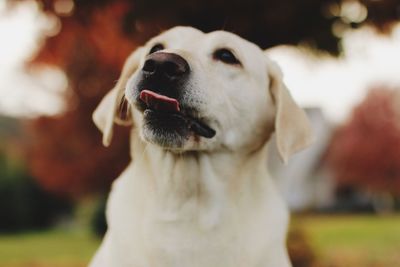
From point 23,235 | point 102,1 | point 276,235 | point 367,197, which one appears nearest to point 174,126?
point 276,235

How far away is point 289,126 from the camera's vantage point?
131 inches

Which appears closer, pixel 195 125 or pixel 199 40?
pixel 195 125

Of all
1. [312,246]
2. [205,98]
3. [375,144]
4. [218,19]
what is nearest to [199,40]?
[205,98]

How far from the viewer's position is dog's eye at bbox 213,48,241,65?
339cm

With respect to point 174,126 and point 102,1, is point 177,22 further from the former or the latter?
point 174,126

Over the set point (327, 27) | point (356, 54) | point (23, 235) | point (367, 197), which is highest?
point (327, 27)

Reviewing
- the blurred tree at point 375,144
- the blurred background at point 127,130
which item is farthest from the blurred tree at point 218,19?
the blurred tree at point 375,144

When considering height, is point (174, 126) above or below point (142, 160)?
above

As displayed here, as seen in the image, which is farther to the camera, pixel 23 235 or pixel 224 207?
pixel 23 235

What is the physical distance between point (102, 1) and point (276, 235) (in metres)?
3.48

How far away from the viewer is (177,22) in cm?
566

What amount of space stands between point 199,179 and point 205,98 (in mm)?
491

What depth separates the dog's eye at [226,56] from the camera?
133 inches

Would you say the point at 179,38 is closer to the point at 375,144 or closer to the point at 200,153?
the point at 200,153
